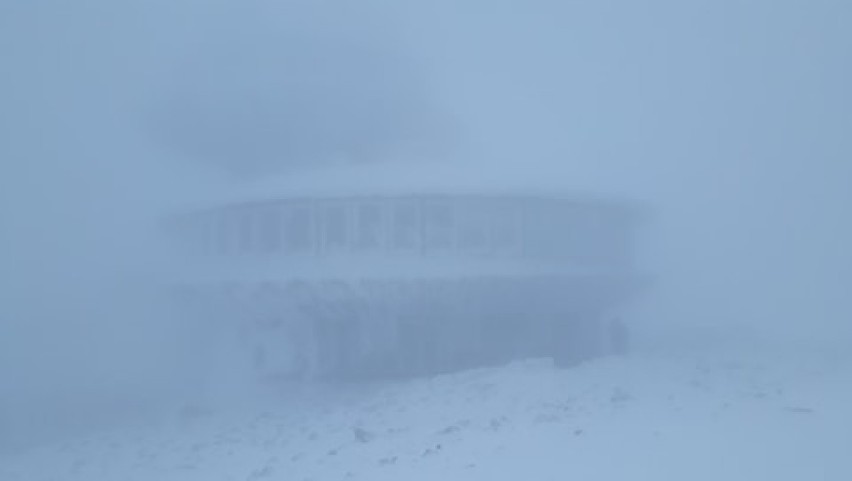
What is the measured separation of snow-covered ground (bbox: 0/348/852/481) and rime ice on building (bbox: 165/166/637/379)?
360 centimetres

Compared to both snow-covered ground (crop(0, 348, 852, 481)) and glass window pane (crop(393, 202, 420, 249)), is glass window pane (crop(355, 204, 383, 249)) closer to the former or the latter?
glass window pane (crop(393, 202, 420, 249))

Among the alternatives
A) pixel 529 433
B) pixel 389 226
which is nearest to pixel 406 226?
pixel 389 226

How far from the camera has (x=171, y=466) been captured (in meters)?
14.5

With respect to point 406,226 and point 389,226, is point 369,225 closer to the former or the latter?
point 389,226

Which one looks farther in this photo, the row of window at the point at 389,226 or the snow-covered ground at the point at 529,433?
the row of window at the point at 389,226

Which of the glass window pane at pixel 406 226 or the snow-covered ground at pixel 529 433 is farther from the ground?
the glass window pane at pixel 406 226

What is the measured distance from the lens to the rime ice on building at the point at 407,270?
2341 centimetres

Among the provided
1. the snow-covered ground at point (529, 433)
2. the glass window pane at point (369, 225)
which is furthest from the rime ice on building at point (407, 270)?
the snow-covered ground at point (529, 433)

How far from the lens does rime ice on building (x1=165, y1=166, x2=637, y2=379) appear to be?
23.4m

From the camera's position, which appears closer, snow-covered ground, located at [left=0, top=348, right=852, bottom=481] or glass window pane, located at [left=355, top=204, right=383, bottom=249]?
snow-covered ground, located at [left=0, top=348, right=852, bottom=481]

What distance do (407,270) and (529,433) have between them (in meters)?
10.5

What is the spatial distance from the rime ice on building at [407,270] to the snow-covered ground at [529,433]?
3.60 m

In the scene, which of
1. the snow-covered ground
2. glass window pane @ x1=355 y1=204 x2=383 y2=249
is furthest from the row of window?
the snow-covered ground

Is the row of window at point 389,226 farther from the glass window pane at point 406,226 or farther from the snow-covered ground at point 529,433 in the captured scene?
the snow-covered ground at point 529,433
